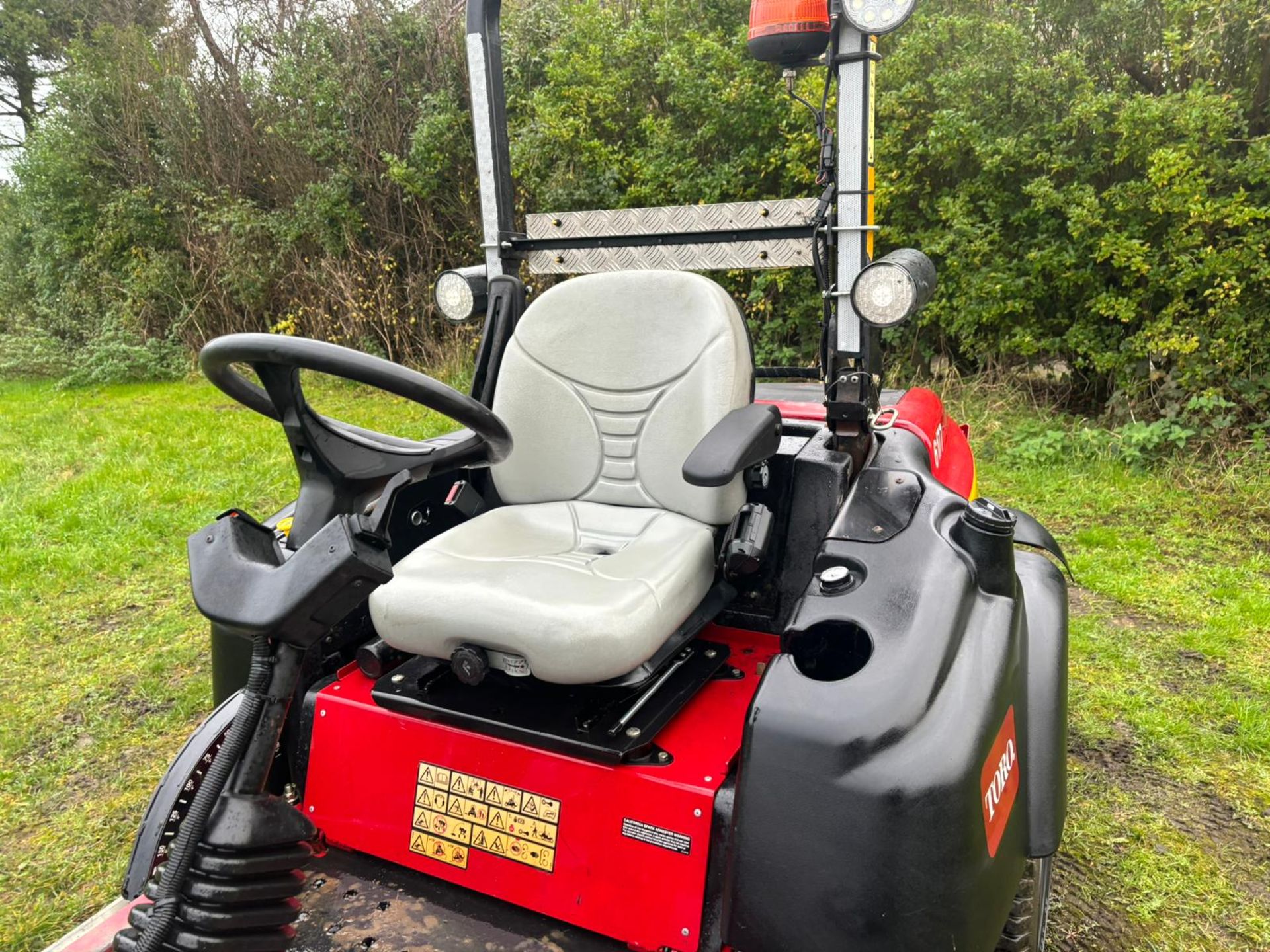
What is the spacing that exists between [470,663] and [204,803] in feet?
1.61

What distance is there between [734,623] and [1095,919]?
1.02m

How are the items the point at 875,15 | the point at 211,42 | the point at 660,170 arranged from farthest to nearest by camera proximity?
the point at 211,42 < the point at 660,170 < the point at 875,15

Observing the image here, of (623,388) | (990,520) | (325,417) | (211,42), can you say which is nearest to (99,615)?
(623,388)

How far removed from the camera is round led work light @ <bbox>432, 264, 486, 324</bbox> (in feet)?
8.14

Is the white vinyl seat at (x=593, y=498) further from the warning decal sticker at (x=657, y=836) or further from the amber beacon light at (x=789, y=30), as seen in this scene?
the amber beacon light at (x=789, y=30)

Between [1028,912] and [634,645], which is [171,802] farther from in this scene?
[1028,912]

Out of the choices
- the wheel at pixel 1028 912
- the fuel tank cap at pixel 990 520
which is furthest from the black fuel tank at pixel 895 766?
the wheel at pixel 1028 912

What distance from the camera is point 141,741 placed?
9.30 feet

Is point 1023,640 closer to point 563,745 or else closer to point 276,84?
point 563,745

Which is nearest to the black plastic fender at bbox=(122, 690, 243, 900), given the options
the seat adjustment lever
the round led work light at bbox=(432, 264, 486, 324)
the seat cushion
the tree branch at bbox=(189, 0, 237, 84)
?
the seat cushion

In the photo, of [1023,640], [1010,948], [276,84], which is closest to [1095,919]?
[1010,948]

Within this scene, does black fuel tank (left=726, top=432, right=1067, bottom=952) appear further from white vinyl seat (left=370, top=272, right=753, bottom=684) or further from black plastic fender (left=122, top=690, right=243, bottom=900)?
black plastic fender (left=122, top=690, right=243, bottom=900)

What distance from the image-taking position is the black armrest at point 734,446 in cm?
161

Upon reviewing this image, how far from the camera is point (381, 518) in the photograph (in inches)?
60.4
